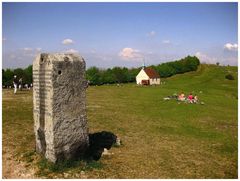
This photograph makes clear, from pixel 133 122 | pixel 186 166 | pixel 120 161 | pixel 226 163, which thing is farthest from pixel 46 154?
pixel 133 122

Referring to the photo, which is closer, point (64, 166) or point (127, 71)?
point (64, 166)

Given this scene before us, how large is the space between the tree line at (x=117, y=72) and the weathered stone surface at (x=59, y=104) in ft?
135

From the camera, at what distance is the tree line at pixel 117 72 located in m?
56.3

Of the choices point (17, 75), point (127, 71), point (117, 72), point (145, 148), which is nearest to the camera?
point (145, 148)

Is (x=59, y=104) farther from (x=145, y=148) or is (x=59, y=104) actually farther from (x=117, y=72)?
(x=117, y=72)

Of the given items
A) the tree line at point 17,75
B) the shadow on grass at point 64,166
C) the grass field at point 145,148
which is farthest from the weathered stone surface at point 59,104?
the tree line at point 17,75

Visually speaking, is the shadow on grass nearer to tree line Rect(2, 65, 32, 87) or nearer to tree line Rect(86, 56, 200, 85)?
tree line Rect(2, 65, 32, 87)

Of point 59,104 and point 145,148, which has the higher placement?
point 59,104

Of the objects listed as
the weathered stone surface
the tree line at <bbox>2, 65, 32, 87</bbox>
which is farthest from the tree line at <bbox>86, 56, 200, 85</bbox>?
the weathered stone surface

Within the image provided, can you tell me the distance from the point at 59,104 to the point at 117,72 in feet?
222

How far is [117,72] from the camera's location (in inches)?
3115

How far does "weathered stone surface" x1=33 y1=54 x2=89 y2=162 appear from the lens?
11359 millimetres

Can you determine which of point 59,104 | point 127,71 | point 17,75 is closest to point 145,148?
point 59,104

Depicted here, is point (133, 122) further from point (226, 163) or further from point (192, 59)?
point (192, 59)
